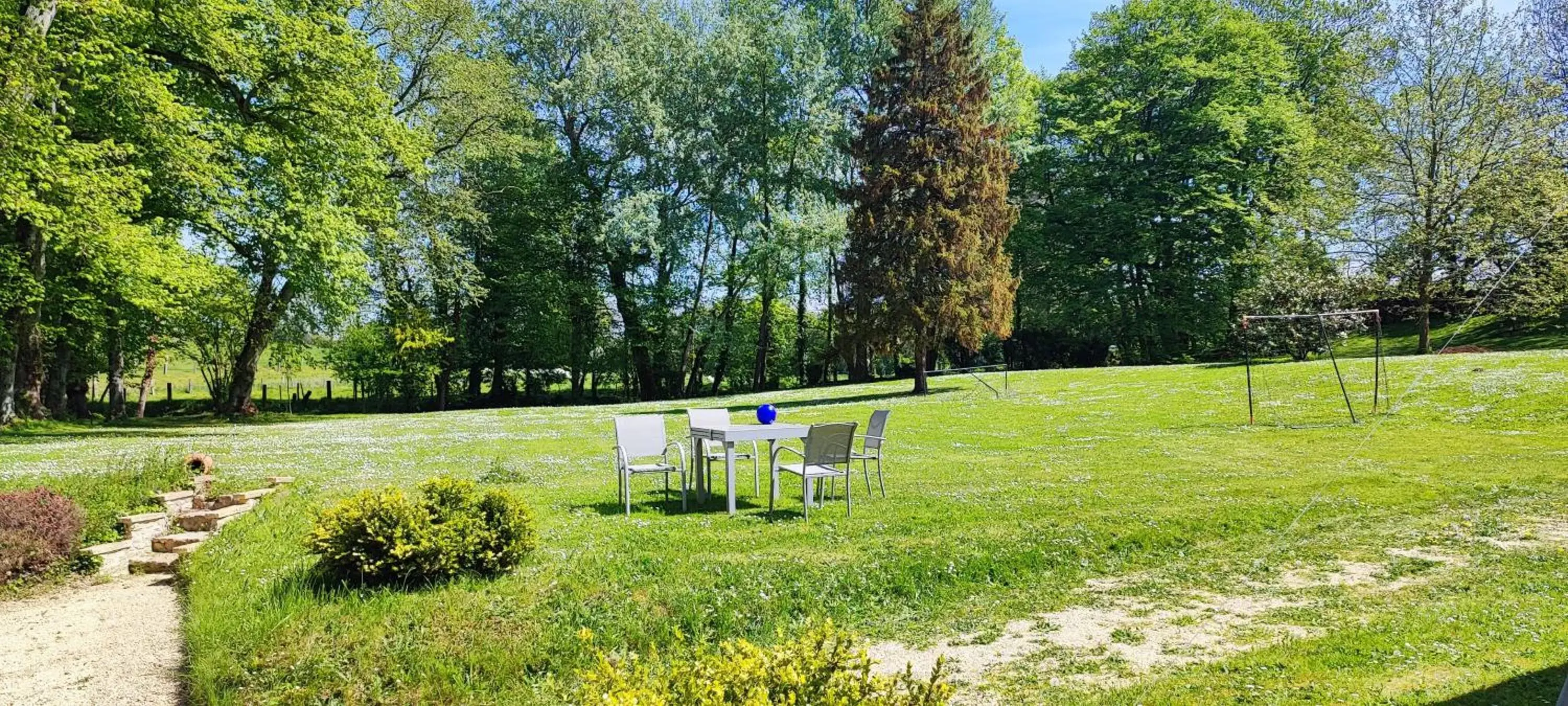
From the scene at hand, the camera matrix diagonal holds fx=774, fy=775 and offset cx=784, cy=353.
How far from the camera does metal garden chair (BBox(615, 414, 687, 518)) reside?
931 centimetres

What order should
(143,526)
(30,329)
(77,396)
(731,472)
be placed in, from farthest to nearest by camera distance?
(77,396) → (30,329) → (731,472) → (143,526)

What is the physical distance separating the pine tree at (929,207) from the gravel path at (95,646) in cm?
2243

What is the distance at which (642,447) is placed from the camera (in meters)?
10.1

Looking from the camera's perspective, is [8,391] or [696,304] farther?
[696,304]

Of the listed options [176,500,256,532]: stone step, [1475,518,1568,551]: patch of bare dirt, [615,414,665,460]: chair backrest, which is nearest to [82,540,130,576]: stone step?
[176,500,256,532]: stone step

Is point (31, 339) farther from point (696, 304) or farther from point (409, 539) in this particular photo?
point (696, 304)

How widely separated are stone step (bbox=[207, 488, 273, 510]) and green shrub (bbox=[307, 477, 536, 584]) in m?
4.33

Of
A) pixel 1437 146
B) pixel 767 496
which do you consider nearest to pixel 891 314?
pixel 767 496

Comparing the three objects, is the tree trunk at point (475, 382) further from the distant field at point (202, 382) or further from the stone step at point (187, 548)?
the stone step at point (187, 548)

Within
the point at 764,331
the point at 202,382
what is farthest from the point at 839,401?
the point at 202,382

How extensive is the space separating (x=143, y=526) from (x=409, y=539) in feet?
16.9

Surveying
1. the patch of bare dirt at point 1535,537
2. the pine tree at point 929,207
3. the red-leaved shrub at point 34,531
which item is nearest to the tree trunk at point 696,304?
the pine tree at point 929,207

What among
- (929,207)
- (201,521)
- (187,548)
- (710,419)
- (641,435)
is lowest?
(187,548)

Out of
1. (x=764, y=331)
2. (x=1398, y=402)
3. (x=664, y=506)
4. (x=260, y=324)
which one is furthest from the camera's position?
(x=764, y=331)
